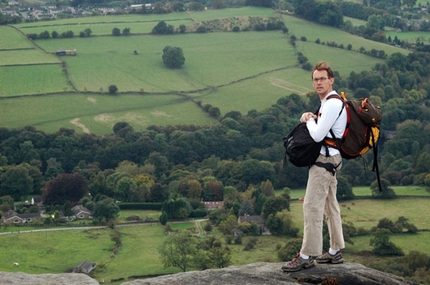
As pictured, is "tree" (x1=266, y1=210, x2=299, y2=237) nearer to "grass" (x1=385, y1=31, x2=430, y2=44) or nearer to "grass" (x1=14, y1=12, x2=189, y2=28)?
"grass" (x1=14, y1=12, x2=189, y2=28)

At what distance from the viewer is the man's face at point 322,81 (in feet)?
53.7

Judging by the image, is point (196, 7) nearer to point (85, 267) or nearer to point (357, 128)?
point (85, 267)

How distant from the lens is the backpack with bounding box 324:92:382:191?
16.3m

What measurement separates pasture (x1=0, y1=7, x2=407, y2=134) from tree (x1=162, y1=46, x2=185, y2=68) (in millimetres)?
811

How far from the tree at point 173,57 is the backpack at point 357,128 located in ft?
287

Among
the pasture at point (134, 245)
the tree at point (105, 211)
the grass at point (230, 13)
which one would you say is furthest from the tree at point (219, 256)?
the grass at point (230, 13)

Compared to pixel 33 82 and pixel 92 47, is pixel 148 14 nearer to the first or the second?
pixel 92 47

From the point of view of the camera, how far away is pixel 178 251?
52.7 m

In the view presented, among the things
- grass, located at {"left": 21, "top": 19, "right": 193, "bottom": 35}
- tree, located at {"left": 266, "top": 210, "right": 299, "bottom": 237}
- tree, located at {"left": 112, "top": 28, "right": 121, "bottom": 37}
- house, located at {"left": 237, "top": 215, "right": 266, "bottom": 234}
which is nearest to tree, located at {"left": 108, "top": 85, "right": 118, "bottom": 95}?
grass, located at {"left": 21, "top": 19, "right": 193, "bottom": 35}

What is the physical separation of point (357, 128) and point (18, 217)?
51698mm

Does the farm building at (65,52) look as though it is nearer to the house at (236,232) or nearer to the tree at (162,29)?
the tree at (162,29)

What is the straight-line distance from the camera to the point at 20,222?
2554 inches

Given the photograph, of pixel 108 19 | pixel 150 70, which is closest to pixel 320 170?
pixel 150 70

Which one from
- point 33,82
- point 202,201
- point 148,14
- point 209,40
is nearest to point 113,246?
point 202,201
